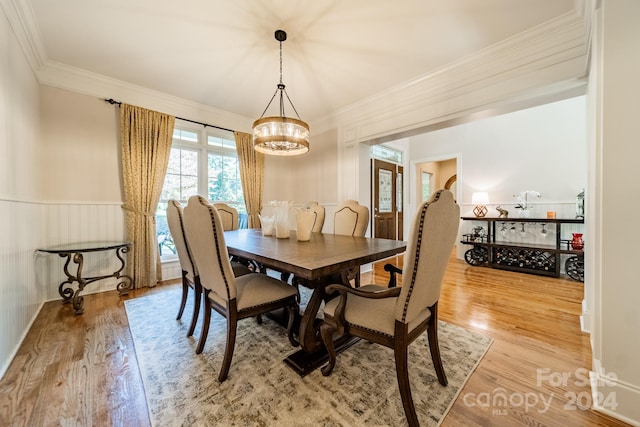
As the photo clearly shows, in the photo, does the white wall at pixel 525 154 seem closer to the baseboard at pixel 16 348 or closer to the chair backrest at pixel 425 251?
the chair backrest at pixel 425 251

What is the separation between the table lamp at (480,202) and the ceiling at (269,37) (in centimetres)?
274

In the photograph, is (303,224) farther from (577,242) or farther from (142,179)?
(577,242)

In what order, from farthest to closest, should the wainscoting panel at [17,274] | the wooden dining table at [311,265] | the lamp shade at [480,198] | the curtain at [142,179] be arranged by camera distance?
the lamp shade at [480,198]
the curtain at [142,179]
the wainscoting panel at [17,274]
the wooden dining table at [311,265]

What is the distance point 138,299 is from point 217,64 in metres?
2.76

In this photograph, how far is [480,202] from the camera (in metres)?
4.50

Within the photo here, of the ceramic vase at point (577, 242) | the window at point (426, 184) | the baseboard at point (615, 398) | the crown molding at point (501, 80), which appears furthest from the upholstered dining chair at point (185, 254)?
the window at point (426, 184)

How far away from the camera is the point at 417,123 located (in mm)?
2984

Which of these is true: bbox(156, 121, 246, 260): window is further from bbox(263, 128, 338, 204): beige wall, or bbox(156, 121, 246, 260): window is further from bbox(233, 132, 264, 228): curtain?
bbox(263, 128, 338, 204): beige wall

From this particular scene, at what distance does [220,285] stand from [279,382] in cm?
67

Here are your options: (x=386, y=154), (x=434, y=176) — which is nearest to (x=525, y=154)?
(x=386, y=154)

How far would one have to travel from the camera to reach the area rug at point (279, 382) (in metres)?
1.19

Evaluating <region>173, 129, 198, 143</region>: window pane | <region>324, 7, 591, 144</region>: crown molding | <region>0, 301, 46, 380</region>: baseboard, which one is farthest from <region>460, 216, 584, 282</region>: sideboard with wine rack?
<region>0, 301, 46, 380</region>: baseboard

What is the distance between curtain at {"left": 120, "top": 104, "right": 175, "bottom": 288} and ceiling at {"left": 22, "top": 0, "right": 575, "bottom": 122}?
47cm

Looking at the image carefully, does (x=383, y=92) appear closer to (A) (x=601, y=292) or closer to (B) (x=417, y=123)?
(B) (x=417, y=123)
